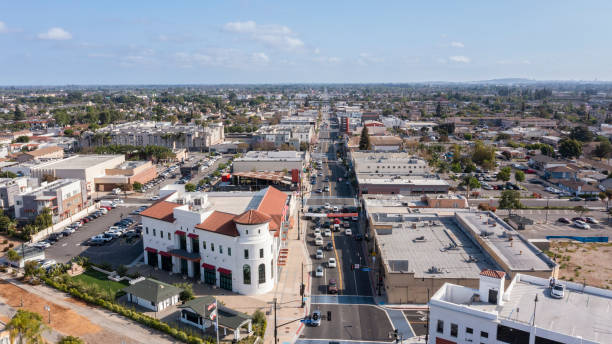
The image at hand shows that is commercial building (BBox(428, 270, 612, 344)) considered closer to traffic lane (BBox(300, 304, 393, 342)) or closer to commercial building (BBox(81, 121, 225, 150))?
traffic lane (BBox(300, 304, 393, 342))

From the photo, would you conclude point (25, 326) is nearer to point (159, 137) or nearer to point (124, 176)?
point (124, 176)

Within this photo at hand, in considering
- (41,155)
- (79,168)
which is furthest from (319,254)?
(41,155)

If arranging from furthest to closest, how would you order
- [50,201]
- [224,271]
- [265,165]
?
[265,165]
[50,201]
[224,271]

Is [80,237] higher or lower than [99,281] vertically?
higher

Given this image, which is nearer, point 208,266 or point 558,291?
point 558,291

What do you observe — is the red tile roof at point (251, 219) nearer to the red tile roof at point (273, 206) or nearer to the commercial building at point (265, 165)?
the red tile roof at point (273, 206)

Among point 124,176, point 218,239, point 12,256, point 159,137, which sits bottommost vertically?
point 12,256

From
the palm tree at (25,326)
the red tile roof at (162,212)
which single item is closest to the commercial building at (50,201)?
the red tile roof at (162,212)
